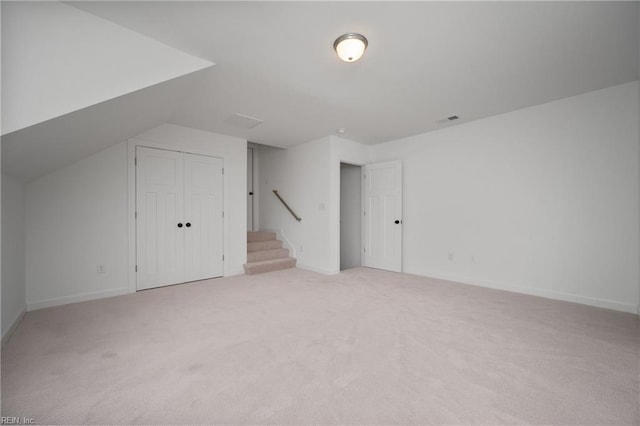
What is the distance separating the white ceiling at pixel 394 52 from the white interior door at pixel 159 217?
3.06 ft

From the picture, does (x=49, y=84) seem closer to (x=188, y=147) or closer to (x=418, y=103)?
(x=188, y=147)

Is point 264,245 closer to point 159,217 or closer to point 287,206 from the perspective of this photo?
point 287,206

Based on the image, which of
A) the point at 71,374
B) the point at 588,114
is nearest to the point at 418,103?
the point at 588,114

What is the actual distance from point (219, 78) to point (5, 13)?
4.75 feet

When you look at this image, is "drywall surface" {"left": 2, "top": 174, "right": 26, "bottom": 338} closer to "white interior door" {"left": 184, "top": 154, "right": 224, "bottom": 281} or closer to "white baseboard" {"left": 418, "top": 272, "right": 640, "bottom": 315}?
"white interior door" {"left": 184, "top": 154, "right": 224, "bottom": 281}

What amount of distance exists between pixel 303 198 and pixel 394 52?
3439mm

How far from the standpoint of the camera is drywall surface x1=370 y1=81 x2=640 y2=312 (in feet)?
9.76

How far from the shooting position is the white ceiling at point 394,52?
183cm

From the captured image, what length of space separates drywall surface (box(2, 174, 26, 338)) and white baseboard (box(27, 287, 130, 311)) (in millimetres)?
115

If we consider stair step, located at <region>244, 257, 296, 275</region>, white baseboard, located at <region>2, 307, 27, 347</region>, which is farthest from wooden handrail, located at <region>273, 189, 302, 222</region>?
white baseboard, located at <region>2, 307, 27, 347</region>

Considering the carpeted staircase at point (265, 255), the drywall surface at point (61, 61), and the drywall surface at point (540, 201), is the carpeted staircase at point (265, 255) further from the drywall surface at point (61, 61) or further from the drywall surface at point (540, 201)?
the drywall surface at point (61, 61)

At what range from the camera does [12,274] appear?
2576mm

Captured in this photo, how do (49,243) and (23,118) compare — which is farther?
(49,243)

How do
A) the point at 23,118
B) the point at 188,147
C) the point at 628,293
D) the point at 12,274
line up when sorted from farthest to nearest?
the point at 188,147
the point at 628,293
the point at 12,274
the point at 23,118
